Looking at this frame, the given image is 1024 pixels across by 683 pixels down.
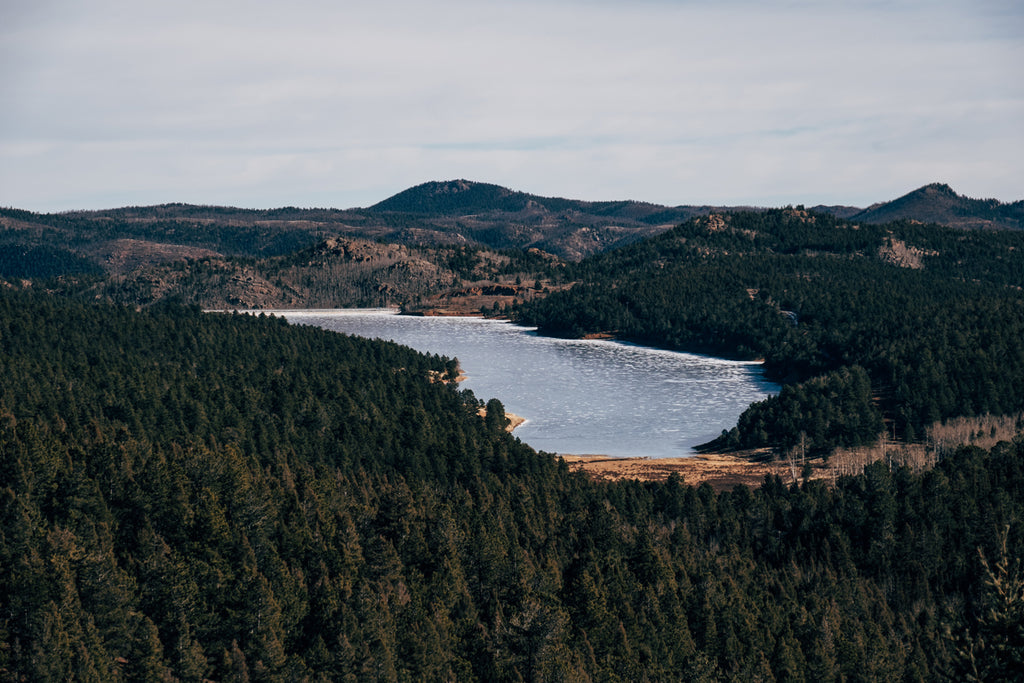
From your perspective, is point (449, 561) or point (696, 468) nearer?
point (449, 561)

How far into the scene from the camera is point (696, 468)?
167 m

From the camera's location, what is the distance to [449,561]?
95.8 meters

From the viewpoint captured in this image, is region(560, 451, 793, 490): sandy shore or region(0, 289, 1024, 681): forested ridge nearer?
region(0, 289, 1024, 681): forested ridge

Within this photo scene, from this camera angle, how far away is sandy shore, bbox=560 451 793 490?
157712 millimetres

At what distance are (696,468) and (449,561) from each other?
3090 inches

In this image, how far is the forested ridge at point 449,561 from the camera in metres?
74.9

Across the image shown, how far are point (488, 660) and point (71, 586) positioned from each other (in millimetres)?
29140

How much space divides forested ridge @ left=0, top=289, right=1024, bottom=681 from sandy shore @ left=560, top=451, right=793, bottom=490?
12.8 m

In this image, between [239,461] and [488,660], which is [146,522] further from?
[488,660]

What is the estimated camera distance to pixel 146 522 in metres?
90.8

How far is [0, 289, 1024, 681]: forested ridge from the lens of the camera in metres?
74.9

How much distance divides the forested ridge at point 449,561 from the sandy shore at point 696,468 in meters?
12.8

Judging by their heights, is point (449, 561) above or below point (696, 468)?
above

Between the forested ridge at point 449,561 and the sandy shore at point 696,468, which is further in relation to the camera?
the sandy shore at point 696,468
